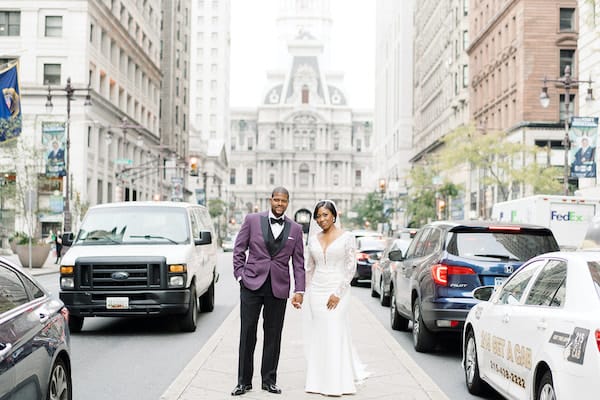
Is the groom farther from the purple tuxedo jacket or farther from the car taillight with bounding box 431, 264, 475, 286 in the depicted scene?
the car taillight with bounding box 431, 264, 475, 286

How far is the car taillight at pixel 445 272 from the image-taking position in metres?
11.0

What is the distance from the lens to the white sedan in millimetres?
5641

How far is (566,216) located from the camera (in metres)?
27.8

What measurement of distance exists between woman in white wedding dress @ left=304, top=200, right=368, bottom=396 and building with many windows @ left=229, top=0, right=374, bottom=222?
16420cm

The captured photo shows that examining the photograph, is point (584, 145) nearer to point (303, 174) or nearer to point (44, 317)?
point (44, 317)

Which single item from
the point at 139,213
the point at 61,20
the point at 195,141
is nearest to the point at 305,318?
the point at 139,213

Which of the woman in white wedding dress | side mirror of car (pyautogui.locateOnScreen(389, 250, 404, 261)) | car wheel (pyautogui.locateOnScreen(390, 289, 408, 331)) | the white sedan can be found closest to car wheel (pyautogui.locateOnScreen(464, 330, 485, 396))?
the white sedan

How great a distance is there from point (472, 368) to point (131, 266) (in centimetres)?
619

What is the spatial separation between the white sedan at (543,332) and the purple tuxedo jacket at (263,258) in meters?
1.88

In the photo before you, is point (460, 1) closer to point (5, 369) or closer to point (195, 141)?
point (195, 141)

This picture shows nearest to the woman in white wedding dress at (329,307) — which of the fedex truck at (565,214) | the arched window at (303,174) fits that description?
the fedex truck at (565,214)

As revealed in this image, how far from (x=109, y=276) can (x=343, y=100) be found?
177825 mm

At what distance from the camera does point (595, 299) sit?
589cm

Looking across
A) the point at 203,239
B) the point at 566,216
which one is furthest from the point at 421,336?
the point at 566,216
